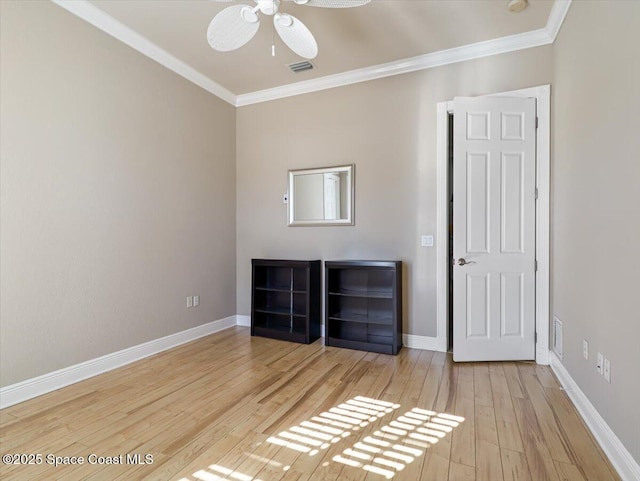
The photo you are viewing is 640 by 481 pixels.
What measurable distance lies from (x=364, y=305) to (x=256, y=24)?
2.77 meters

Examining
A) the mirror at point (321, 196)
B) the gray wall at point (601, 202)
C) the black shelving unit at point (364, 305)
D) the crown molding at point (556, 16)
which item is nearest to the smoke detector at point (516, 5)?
the crown molding at point (556, 16)

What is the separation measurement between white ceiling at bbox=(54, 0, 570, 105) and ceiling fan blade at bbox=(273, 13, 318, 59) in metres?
0.55

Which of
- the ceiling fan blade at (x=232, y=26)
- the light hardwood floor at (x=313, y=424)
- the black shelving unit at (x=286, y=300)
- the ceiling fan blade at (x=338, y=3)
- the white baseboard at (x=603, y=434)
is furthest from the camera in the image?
the black shelving unit at (x=286, y=300)

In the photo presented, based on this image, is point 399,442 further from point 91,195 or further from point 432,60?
point 432,60

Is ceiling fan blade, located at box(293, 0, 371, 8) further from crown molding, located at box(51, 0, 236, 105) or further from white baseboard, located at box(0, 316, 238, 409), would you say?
white baseboard, located at box(0, 316, 238, 409)

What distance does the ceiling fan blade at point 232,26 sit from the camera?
202 centimetres

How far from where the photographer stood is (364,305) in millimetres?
3631

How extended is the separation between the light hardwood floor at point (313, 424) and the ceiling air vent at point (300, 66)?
3063 mm

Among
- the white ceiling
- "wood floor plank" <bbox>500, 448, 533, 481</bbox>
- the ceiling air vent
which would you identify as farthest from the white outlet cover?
the ceiling air vent

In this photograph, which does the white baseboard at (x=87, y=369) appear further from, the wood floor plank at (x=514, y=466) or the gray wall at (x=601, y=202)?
the gray wall at (x=601, y=202)

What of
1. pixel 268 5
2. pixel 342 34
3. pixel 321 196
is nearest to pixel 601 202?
pixel 268 5

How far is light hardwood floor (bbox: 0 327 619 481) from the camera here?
63.4 inches

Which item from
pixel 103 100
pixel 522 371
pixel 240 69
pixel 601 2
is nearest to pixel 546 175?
pixel 601 2

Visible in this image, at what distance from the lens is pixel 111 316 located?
112 inches
